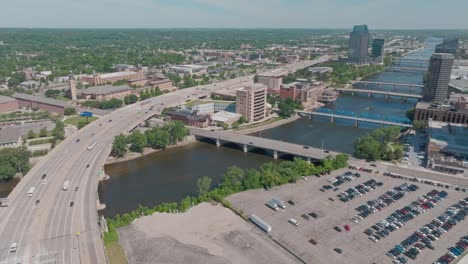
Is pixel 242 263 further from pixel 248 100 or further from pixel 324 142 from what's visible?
pixel 248 100

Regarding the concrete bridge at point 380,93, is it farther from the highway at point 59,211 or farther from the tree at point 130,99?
the highway at point 59,211

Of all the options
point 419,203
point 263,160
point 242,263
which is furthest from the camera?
point 263,160

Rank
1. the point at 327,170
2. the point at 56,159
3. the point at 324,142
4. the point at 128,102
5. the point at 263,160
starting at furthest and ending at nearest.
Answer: the point at 128,102
the point at 324,142
the point at 263,160
the point at 56,159
the point at 327,170

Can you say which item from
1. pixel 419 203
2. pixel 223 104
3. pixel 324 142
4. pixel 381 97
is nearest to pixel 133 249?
pixel 419 203

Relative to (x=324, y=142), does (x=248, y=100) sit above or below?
above

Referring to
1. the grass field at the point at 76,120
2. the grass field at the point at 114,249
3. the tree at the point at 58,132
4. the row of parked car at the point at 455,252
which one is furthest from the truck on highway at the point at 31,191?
the row of parked car at the point at 455,252

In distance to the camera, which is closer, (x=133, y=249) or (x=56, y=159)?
(x=133, y=249)
